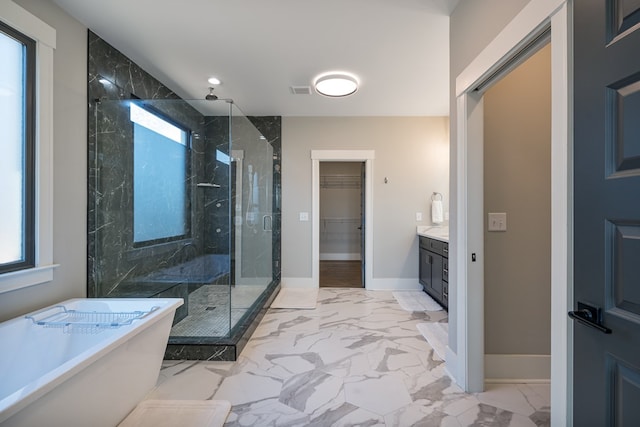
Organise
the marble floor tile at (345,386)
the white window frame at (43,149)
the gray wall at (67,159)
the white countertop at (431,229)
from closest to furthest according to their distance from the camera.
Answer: the marble floor tile at (345,386) < the white window frame at (43,149) < the gray wall at (67,159) < the white countertop at (431,229)

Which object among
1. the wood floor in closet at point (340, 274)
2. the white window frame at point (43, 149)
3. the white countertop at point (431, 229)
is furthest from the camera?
the wood floor in closet at point (340, 274)

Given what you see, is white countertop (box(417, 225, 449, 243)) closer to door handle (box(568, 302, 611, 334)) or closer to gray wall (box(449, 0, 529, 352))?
gray wall (box(449, 0, 529, 352))

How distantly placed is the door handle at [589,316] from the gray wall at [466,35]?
98 cm

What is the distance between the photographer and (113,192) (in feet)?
7.96

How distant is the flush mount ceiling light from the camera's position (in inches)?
114

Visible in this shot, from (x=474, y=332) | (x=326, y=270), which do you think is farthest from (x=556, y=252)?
(x=326, y=270)

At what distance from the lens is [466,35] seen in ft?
5.96

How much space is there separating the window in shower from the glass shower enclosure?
1 centimetres

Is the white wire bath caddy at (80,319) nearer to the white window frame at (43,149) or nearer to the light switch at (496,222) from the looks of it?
the white window frame at (43,149)

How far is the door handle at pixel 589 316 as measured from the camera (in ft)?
2.76

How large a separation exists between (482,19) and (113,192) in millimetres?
2980

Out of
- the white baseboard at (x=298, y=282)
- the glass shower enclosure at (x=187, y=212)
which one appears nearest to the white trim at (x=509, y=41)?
the glass shower enclosure at (x=187, y=212)

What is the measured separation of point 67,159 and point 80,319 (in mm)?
Result: 1099

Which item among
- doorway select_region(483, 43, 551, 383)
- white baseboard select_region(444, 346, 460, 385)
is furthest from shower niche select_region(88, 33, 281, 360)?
doorway select_region(483, 43, 551, 383)
